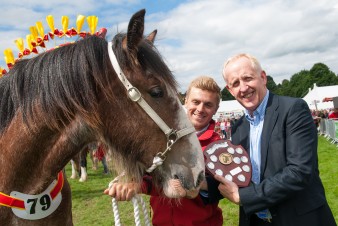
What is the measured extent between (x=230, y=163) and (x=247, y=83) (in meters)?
Result: 0.63

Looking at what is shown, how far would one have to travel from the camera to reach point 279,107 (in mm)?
2512

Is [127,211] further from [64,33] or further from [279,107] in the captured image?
[279,107]

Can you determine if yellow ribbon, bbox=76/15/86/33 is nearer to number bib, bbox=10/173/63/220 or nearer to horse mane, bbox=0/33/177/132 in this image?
horse mane, bbox=0/33/177/132

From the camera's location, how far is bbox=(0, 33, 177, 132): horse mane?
7.14ft

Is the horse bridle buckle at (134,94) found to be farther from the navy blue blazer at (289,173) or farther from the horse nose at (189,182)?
the navy blue blazer at (289,173)

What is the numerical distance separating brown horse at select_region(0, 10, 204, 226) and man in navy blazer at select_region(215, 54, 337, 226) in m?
0.51

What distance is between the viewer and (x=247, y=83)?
2602 millimetres

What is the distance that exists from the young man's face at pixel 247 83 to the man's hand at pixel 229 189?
2.02 ft

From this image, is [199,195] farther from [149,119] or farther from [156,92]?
[156,92]

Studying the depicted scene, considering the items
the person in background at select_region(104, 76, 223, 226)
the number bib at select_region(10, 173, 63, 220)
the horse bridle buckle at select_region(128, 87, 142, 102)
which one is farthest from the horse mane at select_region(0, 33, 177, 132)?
the person in background at select_region(104, 76, 223, 226)

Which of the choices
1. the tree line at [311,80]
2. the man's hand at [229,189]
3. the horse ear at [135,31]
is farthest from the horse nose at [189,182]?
the tree line at [311,80]

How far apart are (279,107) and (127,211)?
597 cm

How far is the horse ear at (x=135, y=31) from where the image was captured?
209 cm

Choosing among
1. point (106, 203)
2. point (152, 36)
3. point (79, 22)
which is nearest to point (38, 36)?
point (79, 22)
